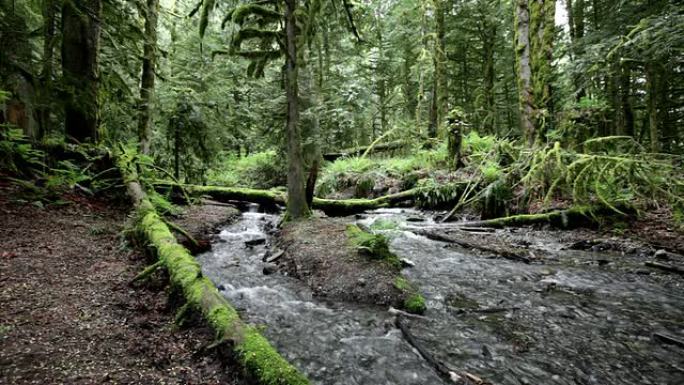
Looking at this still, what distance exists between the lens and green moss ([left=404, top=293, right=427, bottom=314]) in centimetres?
440

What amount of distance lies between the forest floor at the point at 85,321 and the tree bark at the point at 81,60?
2.79 meters

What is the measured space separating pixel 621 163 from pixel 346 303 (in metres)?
6.41

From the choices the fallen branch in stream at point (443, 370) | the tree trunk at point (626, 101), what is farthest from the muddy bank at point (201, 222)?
the tree trunk at point (626, 101)

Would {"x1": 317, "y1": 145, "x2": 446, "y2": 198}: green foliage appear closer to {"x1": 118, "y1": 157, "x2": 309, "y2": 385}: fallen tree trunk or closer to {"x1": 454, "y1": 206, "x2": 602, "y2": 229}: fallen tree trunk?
{"x1": 454, "y1": 206, "x2": 602, "y2": 229}: fallen tree trunk

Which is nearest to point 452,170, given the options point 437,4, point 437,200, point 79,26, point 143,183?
point 437,200

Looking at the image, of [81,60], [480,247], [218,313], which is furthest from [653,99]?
[81,60]

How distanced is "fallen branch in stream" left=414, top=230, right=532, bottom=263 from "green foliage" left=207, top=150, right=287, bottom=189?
11.0 metres

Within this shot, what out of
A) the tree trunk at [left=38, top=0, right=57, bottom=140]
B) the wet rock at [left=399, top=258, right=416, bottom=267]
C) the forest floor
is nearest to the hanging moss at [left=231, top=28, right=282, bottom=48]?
the tree trunk at [left=38, top=0, right=57, bottom=140]

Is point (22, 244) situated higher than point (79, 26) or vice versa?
point (79, 26)

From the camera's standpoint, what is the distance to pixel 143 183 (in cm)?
808

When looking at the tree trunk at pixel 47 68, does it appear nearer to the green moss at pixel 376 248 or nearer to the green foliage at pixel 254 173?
the green moss at pixel 376 248

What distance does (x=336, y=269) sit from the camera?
5324 mm

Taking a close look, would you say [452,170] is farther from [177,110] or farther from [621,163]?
[177,110]

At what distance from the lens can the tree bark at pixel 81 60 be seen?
6770 millimetres
